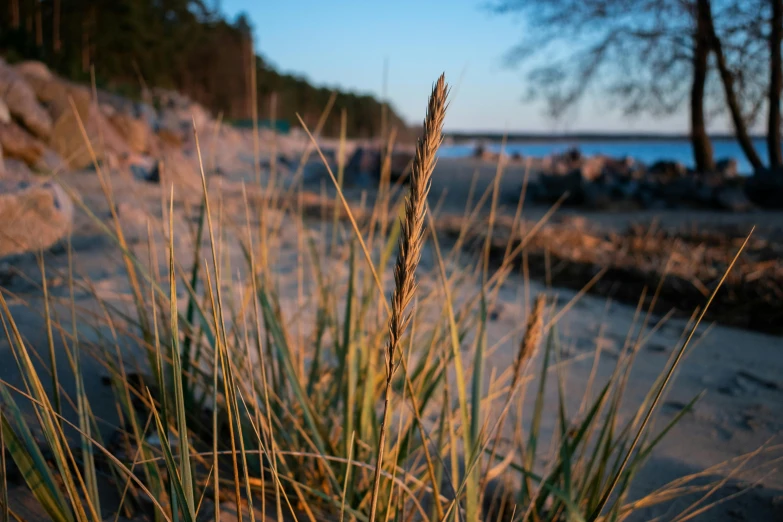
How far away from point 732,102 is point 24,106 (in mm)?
9188

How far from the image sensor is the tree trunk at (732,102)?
7836mm

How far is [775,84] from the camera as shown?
297 inches

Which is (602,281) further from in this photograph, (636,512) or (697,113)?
(697,113)

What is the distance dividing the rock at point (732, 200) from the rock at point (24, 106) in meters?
7.13

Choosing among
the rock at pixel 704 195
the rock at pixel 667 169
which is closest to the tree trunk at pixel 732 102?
the rock at pixel 667 169

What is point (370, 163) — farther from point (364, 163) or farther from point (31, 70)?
point (31, 70)

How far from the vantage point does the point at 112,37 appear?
14.0m

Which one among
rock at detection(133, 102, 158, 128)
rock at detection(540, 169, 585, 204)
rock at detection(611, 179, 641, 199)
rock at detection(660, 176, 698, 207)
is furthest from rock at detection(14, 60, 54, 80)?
rock at detection(660, 176, 698, 207)

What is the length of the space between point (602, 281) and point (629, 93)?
284 inches

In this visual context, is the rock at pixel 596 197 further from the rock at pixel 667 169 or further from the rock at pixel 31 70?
the rock at pixel 31 70

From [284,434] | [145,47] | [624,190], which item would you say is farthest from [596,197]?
[145,47]

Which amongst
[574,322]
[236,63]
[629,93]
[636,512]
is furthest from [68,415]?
[236,63]

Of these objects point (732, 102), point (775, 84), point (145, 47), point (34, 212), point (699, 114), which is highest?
point (145, 47)

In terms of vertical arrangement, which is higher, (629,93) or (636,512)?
(629,93)
